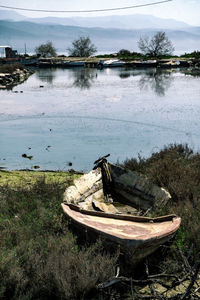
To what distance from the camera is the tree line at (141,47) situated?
7938cm

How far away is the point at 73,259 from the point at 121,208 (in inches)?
113

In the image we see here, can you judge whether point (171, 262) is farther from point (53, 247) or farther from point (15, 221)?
point (15, 221)

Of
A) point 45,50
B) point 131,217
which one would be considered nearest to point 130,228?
point 131,217

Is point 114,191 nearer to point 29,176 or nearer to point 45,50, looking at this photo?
point 29,176

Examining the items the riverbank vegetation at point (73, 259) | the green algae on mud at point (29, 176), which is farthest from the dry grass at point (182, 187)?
the green algae on mud at point (29, 176)

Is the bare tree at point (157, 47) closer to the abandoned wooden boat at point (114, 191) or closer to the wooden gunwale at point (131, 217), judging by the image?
the abandoned wooden boat at point (114, 191)

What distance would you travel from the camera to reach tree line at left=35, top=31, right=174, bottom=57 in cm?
7938

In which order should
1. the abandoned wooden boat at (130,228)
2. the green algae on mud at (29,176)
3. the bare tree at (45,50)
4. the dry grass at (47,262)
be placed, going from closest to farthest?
the dry grass at (47,262)
the abandoned wooden boat at (130,228)
the green algae on mud at (29,176)
the bare tree at (45,50)

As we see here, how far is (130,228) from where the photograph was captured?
5.73 m

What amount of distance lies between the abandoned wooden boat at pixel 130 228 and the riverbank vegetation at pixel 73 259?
23cm

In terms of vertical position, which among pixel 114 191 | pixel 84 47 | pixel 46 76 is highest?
pixel 84 47

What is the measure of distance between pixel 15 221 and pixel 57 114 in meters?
14.9

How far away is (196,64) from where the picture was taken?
63.7m

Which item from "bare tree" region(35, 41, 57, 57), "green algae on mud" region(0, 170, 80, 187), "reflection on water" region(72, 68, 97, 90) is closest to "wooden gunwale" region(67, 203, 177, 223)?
"green algae on mud" region(0, 170, 80, 187)
